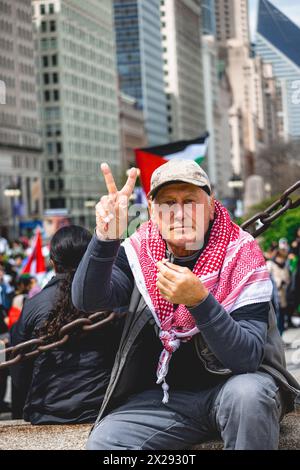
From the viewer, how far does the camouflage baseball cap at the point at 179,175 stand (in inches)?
127

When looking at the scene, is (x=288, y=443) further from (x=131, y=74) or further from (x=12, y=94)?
(x=131, y=74)

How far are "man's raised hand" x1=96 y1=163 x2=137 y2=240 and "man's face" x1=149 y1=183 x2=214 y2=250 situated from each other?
0.45ft

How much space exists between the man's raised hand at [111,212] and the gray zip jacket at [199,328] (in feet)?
0.13

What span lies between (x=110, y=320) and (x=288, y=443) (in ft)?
2.98

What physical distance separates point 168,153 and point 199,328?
A: 9.84 meters

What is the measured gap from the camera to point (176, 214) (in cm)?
326

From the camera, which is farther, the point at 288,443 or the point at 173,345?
the point at 288,443

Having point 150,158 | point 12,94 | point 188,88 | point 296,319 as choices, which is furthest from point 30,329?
point 188,88

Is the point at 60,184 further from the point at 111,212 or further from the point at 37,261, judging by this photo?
the point at 111,212

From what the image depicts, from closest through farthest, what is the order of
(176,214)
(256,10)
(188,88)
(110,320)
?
1. (176,214)
2. (110,320)
3. (256,10)
4. (188,88)

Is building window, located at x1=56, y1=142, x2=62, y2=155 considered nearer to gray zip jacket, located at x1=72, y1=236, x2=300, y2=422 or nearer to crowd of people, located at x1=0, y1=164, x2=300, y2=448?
crowd of people, located at x1=0, y1=164, x2=300, y2=448

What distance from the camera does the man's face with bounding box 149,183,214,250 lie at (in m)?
3.26

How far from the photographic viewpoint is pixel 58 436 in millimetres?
3895

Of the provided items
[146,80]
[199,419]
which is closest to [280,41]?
[199,419]
